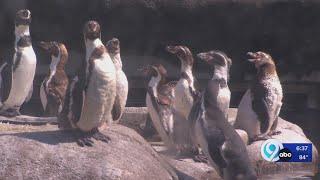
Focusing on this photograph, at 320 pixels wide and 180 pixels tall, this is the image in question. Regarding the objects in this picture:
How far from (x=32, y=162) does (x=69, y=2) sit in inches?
255

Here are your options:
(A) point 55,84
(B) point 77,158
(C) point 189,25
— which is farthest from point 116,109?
(C) point 189,25

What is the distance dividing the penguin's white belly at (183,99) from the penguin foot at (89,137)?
4.29 ft

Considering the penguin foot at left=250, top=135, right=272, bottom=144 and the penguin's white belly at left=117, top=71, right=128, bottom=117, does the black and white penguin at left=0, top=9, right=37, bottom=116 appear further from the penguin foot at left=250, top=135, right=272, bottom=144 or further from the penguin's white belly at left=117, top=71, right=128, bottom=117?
the penguin foot at left=250, top=135, right=272, bottom=144

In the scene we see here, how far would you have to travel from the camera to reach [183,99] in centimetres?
661

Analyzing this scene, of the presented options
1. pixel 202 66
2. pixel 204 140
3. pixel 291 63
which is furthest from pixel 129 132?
pixel 291 63

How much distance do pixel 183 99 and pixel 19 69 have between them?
1.67 meters

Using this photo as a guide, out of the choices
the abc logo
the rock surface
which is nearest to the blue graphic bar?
the abc logo

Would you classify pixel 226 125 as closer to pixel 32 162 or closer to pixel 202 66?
pixel 32 162

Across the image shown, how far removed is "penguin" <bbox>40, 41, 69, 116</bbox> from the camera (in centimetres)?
700

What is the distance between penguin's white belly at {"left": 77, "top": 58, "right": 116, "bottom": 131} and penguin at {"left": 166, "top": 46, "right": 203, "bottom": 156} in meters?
1.10

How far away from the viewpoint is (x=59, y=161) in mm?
5078

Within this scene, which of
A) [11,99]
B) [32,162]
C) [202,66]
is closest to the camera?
[32,162]

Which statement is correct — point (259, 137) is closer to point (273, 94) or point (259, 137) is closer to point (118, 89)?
point (273, 94)

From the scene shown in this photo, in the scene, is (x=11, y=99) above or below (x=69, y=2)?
below
